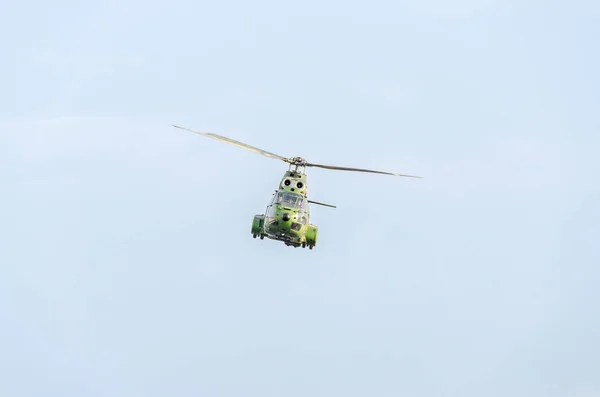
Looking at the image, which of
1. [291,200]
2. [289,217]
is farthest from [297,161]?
[289,217]

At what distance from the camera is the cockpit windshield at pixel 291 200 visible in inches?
3620

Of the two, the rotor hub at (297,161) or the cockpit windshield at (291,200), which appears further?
the rotor hub at (297,161)

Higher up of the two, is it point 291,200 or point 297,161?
point 297,161

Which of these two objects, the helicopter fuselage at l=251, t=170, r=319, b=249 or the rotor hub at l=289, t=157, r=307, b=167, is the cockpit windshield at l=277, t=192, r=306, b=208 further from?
the rotor hub at l=289, t=157, r=307, b=167

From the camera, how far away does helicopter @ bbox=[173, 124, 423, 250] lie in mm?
91000

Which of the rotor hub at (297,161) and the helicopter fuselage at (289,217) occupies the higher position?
the rotor hub at (297,161)

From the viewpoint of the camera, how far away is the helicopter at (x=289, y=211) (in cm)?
9100

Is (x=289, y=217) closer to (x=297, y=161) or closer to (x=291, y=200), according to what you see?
(x=291, y=200)

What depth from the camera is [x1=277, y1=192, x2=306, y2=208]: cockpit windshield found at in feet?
302

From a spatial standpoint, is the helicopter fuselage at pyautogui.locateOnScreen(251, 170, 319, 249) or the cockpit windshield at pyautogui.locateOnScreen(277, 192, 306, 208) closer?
the helicopter fuselage at pyautogui.locateOnScreen(251, 170, 319, 249)

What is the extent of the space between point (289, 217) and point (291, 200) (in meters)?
1.87

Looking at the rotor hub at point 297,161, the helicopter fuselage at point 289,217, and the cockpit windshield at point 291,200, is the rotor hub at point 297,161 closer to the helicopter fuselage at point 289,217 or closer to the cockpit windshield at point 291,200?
the helicopter fuselage at point 289,217

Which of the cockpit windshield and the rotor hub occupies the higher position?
the rotor hub

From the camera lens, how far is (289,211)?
91.1 m
